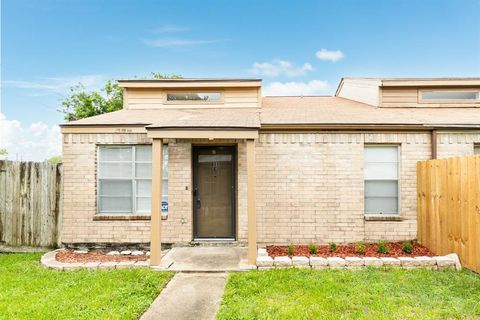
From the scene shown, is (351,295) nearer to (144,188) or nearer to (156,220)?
(156,220)

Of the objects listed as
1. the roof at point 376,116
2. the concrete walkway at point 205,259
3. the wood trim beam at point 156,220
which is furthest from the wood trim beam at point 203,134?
the concrete walkway at point 205,259

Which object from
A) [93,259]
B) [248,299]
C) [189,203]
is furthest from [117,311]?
[189,203]

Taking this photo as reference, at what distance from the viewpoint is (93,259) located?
7.05m

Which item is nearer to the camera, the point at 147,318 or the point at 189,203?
the point at 147,318

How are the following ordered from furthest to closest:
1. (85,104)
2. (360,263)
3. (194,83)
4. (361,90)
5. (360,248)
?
1. (85,104)
2. (361,90)
3. (194,83)
4. (360,248)
5. (360,263)

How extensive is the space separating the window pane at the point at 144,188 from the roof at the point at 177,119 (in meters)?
1.42

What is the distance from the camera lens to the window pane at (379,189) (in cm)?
793

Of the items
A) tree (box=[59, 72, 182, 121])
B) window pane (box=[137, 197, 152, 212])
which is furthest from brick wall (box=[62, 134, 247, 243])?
tree (box=[59, 72, 182, 121])

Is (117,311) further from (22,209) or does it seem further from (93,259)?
(22,209)

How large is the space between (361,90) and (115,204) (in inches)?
363

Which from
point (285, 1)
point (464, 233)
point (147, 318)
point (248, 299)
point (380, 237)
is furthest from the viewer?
point (285, 1)

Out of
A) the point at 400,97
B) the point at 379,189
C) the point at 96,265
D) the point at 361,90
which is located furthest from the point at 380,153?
the point at 96,265

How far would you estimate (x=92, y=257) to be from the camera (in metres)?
7.27

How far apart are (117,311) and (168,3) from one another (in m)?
17.6
